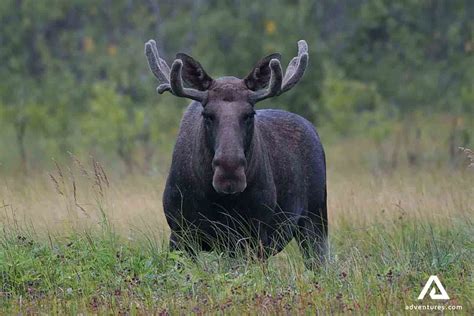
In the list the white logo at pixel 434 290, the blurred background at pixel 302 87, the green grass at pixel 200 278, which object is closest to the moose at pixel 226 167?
the green grass at pixel 200 278

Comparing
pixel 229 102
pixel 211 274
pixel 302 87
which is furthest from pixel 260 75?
pixel 302 87

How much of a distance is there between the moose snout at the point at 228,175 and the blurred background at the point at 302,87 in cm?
1454

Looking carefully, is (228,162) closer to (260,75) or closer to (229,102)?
(229,102)

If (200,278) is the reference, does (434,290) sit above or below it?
below

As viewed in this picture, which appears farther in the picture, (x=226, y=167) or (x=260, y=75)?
(x=260, y=75)

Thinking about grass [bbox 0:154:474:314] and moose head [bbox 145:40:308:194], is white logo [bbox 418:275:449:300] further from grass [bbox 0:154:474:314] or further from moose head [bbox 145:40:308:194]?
moose head [bbox 145:40:308:194]

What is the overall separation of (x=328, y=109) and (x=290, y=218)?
16544mm

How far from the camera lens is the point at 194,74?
909 centimetres

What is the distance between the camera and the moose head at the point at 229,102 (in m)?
8.33

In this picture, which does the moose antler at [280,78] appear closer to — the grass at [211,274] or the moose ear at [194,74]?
the moose ear at [194,74]

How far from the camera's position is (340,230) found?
11.3m

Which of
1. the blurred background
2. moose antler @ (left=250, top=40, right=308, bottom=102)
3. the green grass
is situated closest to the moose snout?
the green grass

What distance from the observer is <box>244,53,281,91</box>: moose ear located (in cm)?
902

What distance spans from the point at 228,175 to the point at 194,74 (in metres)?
1.18
